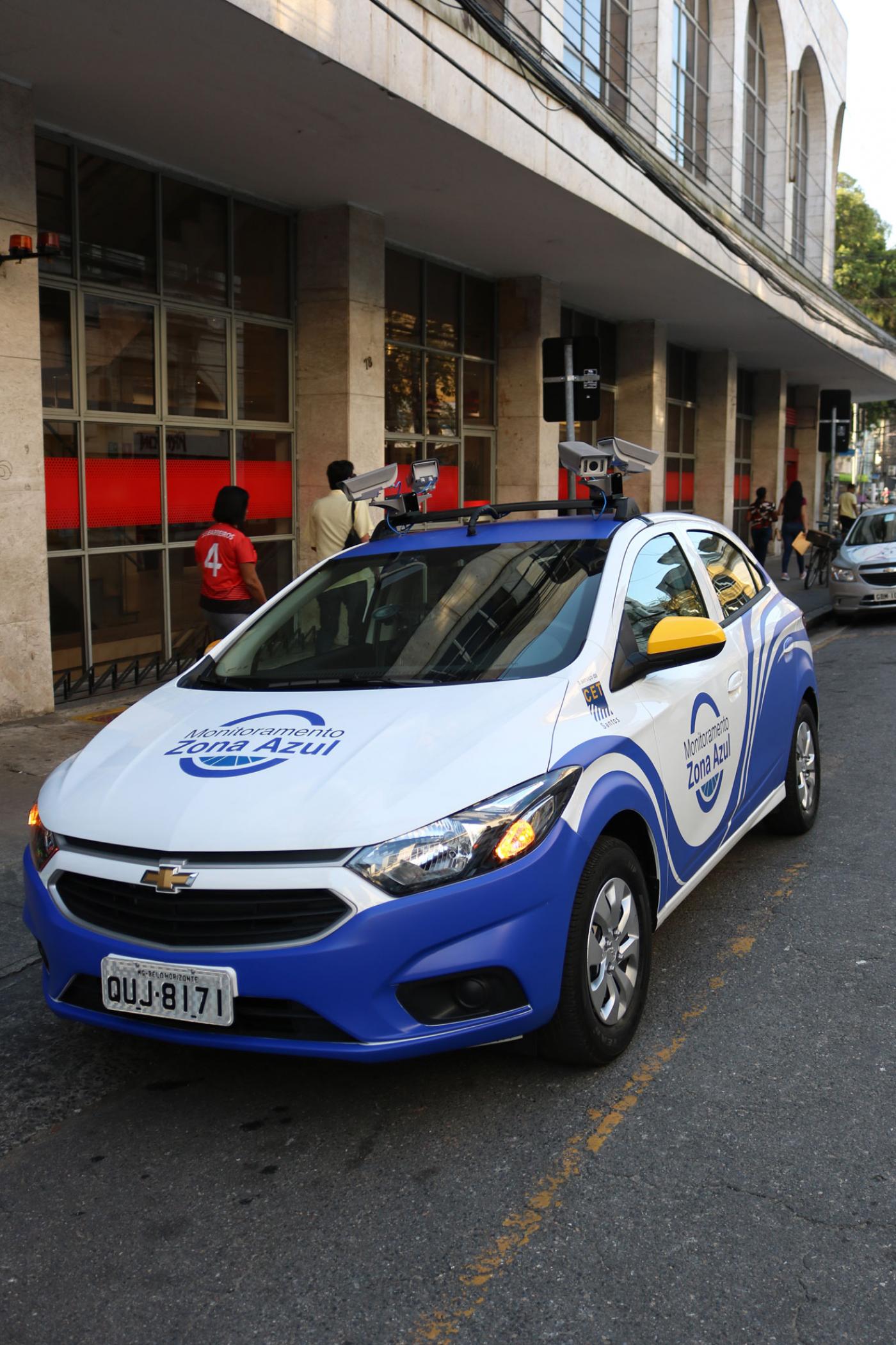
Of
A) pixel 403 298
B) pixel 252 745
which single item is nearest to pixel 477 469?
pixel 403 298

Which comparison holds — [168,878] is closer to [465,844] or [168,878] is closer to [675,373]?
[465,844]

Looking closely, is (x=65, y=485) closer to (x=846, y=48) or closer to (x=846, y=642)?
(x=846, y=642)

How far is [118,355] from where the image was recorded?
10.7m

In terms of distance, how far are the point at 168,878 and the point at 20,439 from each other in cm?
664

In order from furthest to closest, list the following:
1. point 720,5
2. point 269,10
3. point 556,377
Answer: point 720,5, point 556,377, point 269,10

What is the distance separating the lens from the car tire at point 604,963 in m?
3.46

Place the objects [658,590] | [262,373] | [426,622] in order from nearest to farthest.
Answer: [426,622], [658,590], [262,373]

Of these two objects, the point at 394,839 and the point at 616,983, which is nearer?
the point at 394,839

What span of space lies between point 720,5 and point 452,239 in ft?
39.4

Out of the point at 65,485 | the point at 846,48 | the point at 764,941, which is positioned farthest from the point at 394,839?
the point at 846,48

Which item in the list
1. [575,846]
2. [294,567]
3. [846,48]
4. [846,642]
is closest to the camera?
[575,846]

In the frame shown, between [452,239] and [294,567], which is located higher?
[452,239]

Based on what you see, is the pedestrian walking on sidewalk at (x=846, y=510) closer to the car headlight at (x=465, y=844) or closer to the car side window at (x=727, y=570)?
the car side window at (x=727, y=570)

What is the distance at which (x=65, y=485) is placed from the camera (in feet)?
33.2
